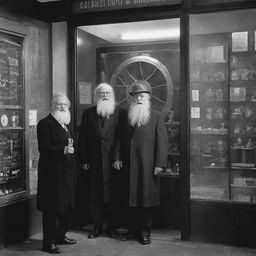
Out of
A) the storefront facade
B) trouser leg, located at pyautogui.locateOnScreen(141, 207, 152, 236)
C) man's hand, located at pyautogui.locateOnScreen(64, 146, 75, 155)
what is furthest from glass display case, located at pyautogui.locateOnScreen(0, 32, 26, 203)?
trouser leg, located at pyautogui.locateOnScreen(141, 207, 152, 236)

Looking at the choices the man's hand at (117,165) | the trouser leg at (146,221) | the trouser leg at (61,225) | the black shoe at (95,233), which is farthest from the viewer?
the black shoe at (95,233)

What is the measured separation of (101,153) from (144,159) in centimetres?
55

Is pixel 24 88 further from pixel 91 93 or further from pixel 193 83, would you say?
pixel 193 83

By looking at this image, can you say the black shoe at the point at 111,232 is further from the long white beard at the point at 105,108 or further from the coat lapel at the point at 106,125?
the long white beard at the point at 105,108

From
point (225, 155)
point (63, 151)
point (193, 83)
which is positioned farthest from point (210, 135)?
point (63, 151)

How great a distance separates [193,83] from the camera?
548 cm

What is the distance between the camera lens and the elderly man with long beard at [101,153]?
546cm

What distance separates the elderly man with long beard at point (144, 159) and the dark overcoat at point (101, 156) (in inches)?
8.3

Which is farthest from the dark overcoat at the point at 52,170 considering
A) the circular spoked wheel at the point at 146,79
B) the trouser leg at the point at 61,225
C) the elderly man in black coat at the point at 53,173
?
the circular spoked wheel at the point at 146,79

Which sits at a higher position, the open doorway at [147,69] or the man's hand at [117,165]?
the open doorway at [147,69]

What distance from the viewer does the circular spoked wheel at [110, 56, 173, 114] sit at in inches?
245

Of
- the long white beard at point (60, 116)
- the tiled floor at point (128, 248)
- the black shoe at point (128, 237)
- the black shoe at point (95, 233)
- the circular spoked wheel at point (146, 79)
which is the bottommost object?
the tiled floor at point (128, 248)

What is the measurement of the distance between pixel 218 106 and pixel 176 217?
5.27ft

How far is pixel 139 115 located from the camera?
5.34 m
